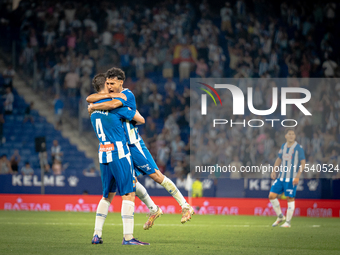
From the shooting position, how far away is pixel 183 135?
66.9 ft

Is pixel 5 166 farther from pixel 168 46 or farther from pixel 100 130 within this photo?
pixel 100 130

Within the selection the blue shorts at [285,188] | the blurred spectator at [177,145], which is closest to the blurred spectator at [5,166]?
the blurred spectator at [177,145]

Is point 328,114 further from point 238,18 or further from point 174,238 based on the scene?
point 174,238

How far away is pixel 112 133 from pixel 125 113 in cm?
32

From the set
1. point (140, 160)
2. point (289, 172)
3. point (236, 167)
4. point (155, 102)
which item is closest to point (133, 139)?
point (140, 160)

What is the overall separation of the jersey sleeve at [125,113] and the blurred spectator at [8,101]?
15.2m

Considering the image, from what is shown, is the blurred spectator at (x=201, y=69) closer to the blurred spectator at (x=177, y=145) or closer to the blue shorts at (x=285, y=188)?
the blurred spectator at (x=177, y=145)

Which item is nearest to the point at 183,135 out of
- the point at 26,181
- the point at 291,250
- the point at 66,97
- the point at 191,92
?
the point at 191,92

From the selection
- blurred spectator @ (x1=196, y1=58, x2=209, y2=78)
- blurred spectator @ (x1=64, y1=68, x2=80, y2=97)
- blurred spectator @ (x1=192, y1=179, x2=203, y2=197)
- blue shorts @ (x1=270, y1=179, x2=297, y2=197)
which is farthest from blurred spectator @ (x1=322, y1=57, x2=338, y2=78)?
blurred spectator @ (x1=64, y1=68, x2=80, y2=97)

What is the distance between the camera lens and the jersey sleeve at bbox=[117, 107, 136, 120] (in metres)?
7.28

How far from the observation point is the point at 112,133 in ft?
23.8

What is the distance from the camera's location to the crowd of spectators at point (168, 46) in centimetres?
2100

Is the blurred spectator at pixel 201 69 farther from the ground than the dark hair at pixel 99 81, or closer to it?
farther from the ground

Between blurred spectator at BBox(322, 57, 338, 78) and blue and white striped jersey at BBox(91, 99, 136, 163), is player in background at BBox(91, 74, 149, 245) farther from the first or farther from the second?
blurred spectator at BBox(322, 57, 338, 78)
